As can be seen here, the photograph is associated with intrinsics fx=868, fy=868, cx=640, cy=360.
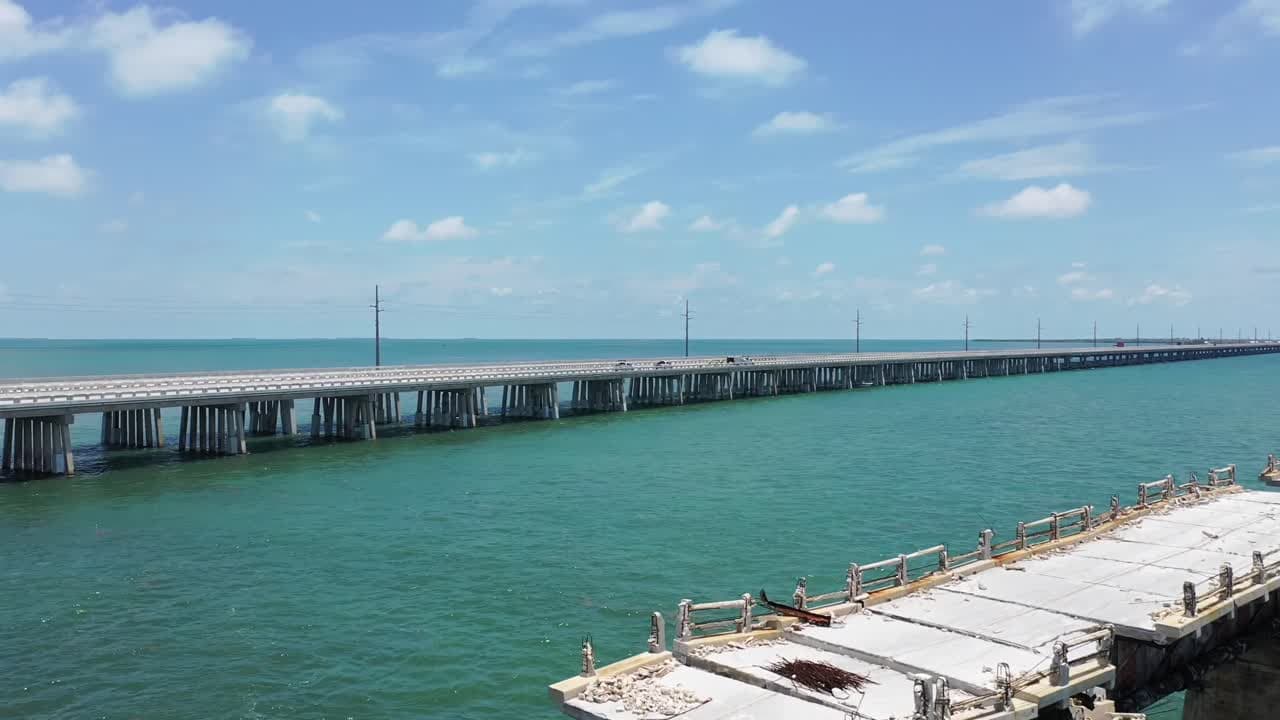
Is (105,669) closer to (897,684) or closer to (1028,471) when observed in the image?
(897,684)

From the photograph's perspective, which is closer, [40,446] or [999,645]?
A: [999,645]

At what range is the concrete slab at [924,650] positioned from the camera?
12875 millimetres

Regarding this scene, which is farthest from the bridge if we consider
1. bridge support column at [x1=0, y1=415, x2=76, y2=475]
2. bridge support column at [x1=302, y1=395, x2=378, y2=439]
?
bridge support column at [x1=302, y1=395, x2=378, y2=439]

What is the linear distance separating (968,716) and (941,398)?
94264mm

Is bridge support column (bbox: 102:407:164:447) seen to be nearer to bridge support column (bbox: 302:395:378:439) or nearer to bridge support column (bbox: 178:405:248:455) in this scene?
bridge support column (bbox: 178:405:248:455)

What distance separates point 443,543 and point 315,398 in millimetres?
30363

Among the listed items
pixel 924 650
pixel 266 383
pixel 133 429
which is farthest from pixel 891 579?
pixel 133 429

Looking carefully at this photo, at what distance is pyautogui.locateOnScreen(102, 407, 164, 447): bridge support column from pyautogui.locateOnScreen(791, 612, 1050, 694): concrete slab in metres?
49.2

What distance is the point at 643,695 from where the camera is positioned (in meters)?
12.1

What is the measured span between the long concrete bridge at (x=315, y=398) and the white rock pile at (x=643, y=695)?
125ft

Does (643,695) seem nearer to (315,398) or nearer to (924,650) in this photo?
(924,650)

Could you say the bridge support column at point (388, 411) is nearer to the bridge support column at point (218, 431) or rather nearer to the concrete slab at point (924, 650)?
the bridge support column at point (218, 431)

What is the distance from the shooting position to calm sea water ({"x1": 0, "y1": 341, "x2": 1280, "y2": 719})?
59.5ft

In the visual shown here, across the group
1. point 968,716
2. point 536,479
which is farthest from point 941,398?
point 968,716
